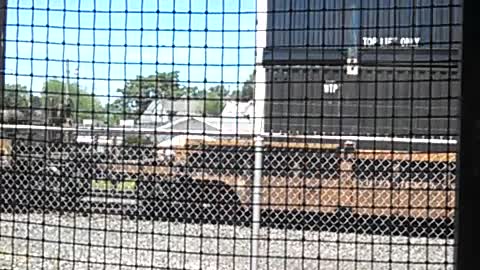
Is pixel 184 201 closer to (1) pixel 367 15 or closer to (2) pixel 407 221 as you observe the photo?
(2) pixel 407 221

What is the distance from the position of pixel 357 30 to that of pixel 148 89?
3.67 ft

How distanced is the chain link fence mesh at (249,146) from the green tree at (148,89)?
0.01m

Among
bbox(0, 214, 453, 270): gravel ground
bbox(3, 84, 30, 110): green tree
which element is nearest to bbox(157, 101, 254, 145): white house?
bbox(0, 214, 453, 270): gravel ground

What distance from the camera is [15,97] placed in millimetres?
3996

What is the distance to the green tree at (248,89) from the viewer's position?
12.1 ft

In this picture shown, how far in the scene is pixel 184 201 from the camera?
15.1 feet

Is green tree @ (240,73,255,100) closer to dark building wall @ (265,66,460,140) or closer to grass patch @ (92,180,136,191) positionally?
dark building wall @ (265,66,460,140)

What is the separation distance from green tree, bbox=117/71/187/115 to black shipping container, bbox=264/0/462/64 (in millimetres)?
498

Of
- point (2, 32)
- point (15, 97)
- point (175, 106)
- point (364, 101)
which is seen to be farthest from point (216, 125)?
point (2, 32)

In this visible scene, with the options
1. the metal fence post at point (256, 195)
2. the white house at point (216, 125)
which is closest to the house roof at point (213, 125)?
the white house at point (216, 125)

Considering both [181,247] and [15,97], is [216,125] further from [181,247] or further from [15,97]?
[15,97]

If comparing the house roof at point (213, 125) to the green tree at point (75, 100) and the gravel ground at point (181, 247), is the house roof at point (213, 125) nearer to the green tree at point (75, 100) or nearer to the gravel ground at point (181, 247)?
the green tree at point (75, 100)

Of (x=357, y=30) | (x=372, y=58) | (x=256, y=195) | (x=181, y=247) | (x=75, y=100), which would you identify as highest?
(x=357, y=30)

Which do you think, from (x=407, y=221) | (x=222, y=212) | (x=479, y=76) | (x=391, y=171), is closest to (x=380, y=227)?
(x=407, y=221)
